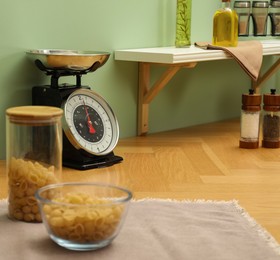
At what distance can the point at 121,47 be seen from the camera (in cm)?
233

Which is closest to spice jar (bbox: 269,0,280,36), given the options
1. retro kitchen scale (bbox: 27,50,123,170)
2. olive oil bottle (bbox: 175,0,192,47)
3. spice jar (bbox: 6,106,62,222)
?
olive oil bottle (bbox: 175,0,192,47)

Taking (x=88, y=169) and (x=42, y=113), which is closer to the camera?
(x=42, y=113)

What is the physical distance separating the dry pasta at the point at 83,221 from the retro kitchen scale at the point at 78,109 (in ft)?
2.26

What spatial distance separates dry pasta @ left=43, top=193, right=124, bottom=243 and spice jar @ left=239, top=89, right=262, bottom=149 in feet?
3.61

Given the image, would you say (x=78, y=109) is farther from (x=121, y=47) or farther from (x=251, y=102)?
(x=251, y=102)

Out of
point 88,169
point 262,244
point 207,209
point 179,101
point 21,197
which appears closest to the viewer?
point 262,244

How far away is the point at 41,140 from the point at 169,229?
1.03ft

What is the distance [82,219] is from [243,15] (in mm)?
1671

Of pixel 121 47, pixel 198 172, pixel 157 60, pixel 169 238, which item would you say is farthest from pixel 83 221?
pixel 121 47

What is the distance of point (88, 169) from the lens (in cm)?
192

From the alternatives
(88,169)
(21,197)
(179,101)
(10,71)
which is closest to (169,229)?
(21,197)

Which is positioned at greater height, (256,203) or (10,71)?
(10,71)

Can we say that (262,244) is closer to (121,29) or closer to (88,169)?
(88,169)

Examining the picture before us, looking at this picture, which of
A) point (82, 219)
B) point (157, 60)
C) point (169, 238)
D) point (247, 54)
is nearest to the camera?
point (82, 219)
